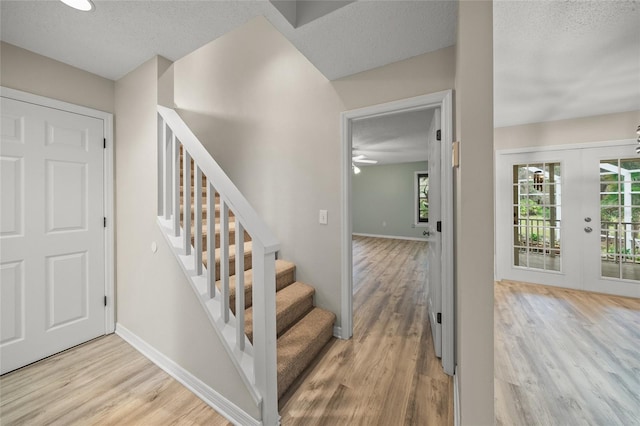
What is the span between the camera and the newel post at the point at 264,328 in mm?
1270

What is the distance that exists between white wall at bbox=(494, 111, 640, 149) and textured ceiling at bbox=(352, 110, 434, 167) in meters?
1.27

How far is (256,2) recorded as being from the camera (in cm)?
138

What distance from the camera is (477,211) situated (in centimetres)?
112

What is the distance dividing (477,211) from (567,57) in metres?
2.15

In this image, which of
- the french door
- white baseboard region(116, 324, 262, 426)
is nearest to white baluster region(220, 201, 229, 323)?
white baseboard region(116, 324, 262, 426)

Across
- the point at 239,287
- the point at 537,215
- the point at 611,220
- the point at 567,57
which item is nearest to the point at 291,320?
the point at 239,287

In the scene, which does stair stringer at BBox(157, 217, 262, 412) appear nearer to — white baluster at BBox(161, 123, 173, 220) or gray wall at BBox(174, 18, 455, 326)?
white baluster at BBox(161, 123, 173, 220)

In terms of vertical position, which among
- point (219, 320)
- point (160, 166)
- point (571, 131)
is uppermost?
point (571, 131)

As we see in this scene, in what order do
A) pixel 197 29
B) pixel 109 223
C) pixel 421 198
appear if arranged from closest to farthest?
1. pixel 197 29
2. pixel 109 223
3. pixel 421 198

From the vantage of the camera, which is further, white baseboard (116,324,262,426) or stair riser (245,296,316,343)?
stair riser (245,296,316,343)

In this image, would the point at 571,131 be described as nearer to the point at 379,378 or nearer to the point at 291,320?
the point at 379,378

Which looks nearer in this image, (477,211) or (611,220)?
(477,211)

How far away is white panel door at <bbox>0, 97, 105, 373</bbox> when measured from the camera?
1.73 metres

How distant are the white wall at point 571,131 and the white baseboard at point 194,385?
15.4 ft
